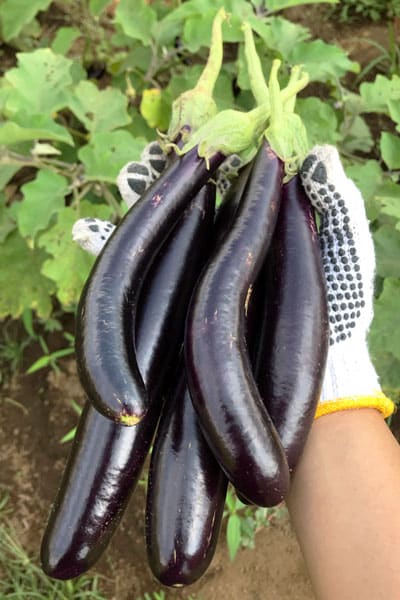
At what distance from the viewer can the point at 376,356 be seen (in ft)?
5.87

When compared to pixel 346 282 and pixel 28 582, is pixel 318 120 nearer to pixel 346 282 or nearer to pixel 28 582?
pixel 346 282

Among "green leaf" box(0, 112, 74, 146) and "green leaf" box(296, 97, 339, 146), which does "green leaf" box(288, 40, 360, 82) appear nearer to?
"green leaf" box(296, 97, 339, 146)

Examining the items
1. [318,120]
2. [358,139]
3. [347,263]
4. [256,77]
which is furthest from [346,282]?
[358,139]

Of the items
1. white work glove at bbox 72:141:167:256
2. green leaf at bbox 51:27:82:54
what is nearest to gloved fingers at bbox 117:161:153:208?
white work glove at bbox 72:141:167:256

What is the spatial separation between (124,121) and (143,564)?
4.58 feet

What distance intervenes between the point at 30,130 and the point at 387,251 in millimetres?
976

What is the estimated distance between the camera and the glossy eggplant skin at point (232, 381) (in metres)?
0.88

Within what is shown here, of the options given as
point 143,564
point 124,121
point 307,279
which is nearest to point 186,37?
point 124,121

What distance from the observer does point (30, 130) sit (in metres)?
1.50

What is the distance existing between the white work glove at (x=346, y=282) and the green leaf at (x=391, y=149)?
53 centimetres

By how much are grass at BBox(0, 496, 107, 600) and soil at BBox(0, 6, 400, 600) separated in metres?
0.04

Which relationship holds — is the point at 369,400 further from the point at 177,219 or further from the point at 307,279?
the point at 177,219

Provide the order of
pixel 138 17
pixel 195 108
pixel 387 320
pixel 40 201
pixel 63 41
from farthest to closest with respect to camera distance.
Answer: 1. pixel 63 41
2. pixel 138 17
3. pixel 40 201
4. pixel 387 320
5. pixel 195 108

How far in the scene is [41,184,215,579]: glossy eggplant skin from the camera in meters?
0.99
